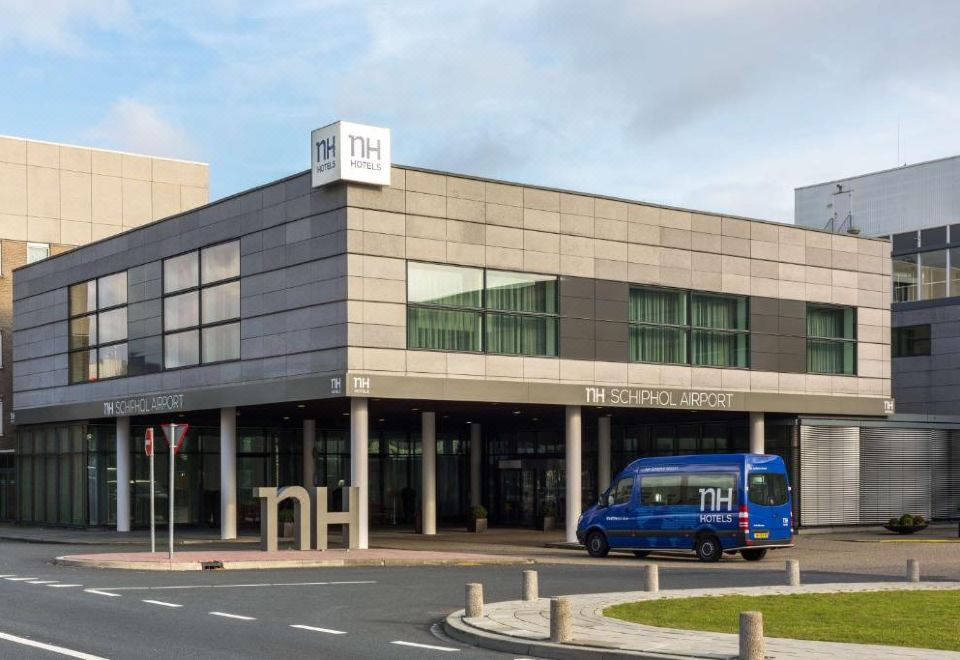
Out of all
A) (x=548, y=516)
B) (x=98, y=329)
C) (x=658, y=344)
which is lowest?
(x=548, y=516)

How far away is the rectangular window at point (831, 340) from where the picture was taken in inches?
1805

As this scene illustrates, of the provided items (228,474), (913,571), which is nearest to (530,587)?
(913,571)

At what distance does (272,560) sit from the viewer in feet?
101

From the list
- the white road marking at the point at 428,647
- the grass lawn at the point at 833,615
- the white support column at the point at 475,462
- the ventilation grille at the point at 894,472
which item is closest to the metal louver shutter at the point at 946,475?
the ventilation grille at the point at 894,472

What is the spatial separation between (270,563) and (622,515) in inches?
356

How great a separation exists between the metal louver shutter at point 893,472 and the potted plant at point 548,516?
1099 cm

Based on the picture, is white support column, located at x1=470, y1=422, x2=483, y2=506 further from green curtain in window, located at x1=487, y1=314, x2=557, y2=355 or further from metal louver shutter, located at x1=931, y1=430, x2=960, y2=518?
metal louver shutter, located at x1=931, y1=430, x2=960, y2=518

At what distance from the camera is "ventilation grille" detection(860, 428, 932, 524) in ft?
153

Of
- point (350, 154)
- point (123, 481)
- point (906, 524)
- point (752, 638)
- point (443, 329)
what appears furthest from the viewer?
point (123, 481)

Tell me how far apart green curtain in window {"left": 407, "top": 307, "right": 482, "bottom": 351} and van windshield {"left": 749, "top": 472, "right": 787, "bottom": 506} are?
9202mm

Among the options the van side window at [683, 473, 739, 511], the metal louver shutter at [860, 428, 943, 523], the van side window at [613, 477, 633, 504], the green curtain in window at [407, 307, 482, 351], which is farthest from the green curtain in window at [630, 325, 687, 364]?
the van side window at [683, 473, 739, 511]

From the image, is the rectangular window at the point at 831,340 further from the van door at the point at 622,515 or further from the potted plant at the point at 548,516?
the van door at the point at 622,515

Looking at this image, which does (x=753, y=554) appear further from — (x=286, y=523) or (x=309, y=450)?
(x=309, y=450)

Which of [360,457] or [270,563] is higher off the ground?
[360,457]
